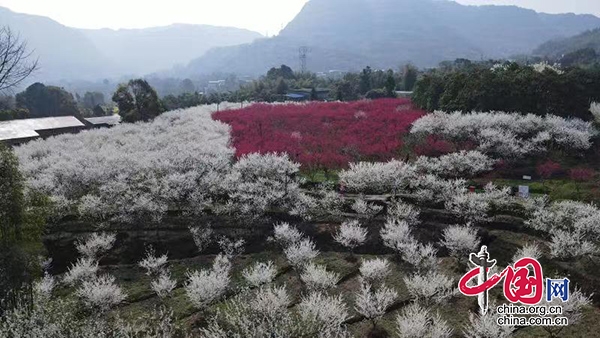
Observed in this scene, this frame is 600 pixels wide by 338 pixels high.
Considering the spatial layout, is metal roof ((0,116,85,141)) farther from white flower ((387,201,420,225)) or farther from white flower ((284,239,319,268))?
white flower ((387,201,420,225))

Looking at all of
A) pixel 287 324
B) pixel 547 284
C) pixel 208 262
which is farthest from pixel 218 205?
pixel 547 284

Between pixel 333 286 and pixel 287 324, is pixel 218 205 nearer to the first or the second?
pixel 333 286

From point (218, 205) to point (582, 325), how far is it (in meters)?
26.3

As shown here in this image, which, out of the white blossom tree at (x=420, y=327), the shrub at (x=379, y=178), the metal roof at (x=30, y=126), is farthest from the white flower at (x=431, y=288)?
the metal roof at (x=30, y=126)

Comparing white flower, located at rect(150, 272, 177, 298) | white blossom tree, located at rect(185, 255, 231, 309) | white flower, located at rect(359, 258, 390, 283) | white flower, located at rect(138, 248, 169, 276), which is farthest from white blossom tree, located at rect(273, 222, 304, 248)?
white flower, located at rect(150, 272, 177, 298)

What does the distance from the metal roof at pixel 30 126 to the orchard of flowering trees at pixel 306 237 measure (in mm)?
15211

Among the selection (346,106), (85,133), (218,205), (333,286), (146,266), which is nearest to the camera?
(333,286)

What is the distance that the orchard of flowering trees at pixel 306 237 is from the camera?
859 inches

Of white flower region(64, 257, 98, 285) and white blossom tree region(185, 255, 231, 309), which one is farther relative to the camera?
white flower region(64, 257, 98, 285)

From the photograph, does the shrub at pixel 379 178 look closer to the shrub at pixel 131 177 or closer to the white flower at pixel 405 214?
the white flower at pixel 405 214

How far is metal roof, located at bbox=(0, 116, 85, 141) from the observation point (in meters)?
65.4

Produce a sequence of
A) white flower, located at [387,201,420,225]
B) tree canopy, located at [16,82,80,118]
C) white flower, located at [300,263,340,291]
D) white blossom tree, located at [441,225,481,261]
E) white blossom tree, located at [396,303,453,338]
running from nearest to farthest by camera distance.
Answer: white blossom tree, located at [396,303,453,338], white flower, located at [300,263,340,291], white blossom tree, located at [441,225,481,261], white flower, located at [387,201,420,225], tree canopy, located at [16,82,80,118]

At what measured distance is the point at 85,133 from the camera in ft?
213

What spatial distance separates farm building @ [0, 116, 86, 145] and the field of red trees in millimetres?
26233
